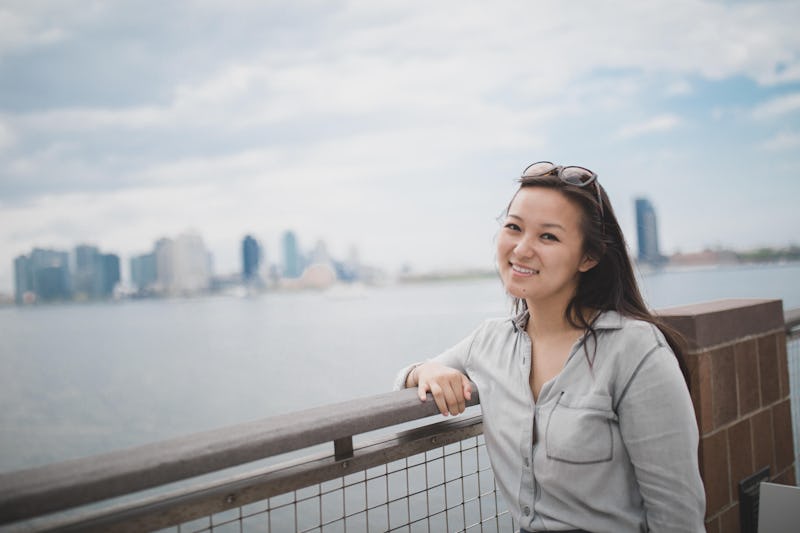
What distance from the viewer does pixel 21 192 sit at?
118m

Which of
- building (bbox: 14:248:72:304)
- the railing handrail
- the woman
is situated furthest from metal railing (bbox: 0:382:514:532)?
building (bbox: 14:248:72:304)

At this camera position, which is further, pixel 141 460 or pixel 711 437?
pixel 711 437

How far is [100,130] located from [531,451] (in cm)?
12596

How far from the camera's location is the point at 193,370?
156ft

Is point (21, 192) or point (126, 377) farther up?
point (21, 192)

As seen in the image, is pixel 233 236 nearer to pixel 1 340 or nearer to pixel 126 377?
pixel 1 340

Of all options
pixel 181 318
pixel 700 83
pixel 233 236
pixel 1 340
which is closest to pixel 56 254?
pixel 1 340

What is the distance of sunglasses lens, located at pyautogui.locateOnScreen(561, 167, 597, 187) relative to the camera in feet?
4.73

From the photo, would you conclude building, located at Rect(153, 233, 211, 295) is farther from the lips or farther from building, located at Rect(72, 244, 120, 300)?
the lips

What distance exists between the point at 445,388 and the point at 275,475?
495mm

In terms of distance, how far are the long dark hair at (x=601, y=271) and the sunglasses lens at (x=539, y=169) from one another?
0.10ft

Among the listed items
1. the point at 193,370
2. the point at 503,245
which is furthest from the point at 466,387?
the point at 193,370

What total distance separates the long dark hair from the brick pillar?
384 mm

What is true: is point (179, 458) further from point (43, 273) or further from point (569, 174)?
point (43, 273)
